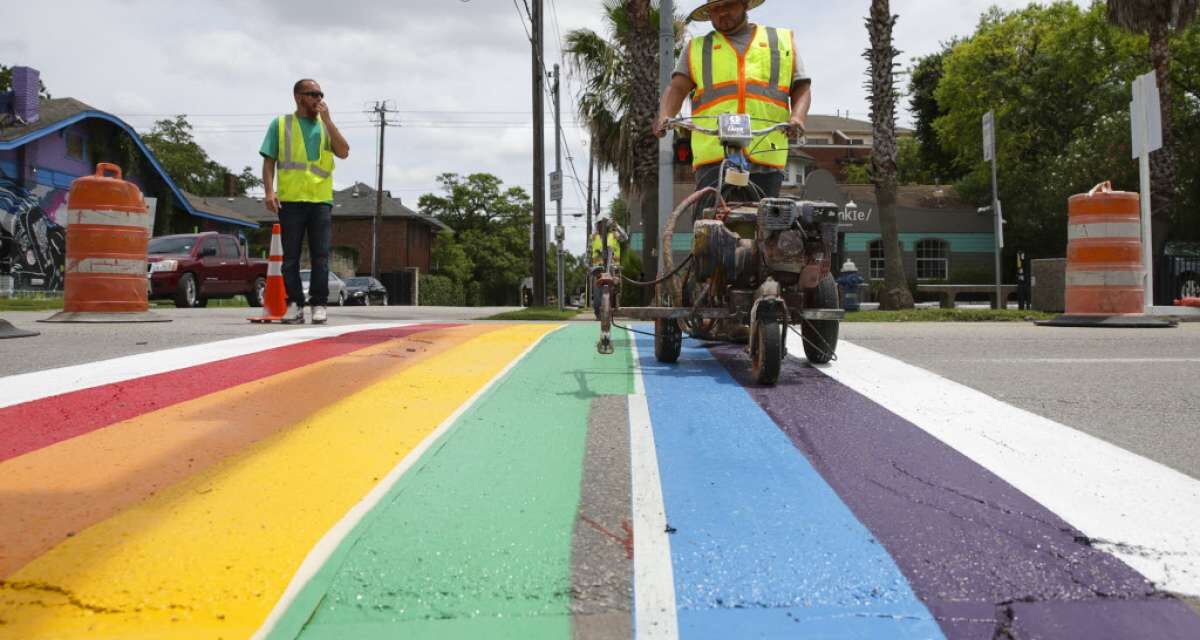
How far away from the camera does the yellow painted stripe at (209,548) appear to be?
180cm

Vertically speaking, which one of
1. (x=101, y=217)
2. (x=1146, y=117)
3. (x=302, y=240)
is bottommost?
(x=302, y=240)

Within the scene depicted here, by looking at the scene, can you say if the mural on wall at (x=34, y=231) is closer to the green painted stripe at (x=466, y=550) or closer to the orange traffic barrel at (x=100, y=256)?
the orange traffic barrel at (x=100, y=256)

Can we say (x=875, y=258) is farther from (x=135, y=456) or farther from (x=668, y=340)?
(x=135, y=456)

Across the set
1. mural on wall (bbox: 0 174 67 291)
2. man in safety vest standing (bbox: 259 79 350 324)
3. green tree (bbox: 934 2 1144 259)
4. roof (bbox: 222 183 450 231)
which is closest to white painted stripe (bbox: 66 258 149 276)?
man in safety vest standing (bbox: 259 79 350 324)

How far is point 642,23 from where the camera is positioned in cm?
1834

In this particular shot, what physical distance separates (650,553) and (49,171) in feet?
101

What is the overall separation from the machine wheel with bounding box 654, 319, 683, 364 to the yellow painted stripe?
225 centimetres

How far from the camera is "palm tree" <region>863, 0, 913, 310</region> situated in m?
17.8

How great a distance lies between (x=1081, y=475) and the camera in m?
2.77

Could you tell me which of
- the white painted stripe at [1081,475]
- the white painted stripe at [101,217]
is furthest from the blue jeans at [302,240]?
the white painted stripe at [1081,475]

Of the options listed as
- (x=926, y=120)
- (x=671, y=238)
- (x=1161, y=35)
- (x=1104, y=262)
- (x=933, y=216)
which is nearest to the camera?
(x=671, y=238)

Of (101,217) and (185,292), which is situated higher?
(101,217)

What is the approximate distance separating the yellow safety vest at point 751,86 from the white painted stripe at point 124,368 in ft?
10.6

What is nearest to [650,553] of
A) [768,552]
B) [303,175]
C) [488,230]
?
[768,552]
